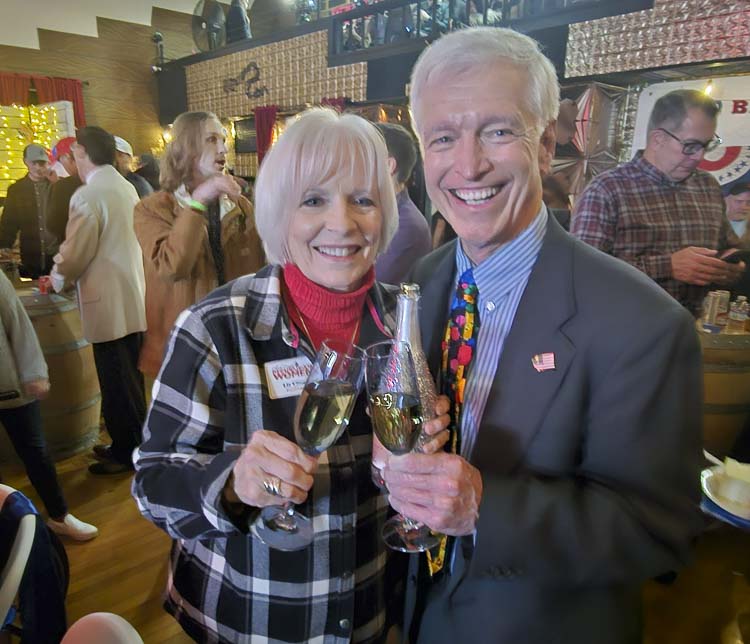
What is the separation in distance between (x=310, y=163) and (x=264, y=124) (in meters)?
6.18

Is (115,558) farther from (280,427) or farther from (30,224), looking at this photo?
(30,224)

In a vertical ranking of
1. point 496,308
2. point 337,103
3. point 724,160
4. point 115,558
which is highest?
point 337,103

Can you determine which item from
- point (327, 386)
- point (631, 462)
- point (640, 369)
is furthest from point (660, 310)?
point (327, 386)

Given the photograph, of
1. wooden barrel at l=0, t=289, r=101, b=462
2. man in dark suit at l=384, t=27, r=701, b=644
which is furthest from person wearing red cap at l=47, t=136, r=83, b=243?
man in dark suit at l=384, t=27, r=701, b=644

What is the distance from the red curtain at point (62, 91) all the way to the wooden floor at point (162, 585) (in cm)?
640

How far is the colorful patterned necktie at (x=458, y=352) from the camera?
98cm

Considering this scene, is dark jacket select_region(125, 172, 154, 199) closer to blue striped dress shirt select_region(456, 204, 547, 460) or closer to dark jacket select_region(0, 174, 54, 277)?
dark jacket select_region(0, 174, 54, 277)

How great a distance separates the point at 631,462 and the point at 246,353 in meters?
0.68

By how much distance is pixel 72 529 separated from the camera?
2492 mm

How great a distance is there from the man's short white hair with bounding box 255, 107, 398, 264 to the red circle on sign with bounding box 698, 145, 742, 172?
2.92 meters

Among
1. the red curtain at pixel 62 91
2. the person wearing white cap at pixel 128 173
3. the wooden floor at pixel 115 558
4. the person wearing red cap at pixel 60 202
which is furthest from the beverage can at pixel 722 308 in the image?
the red curtain at pixel 62 91

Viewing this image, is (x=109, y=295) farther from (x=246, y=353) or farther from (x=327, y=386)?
(x=327, y=386)

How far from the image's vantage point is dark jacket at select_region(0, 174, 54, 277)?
13.7 feet

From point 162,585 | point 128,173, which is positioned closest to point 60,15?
point 128,173
